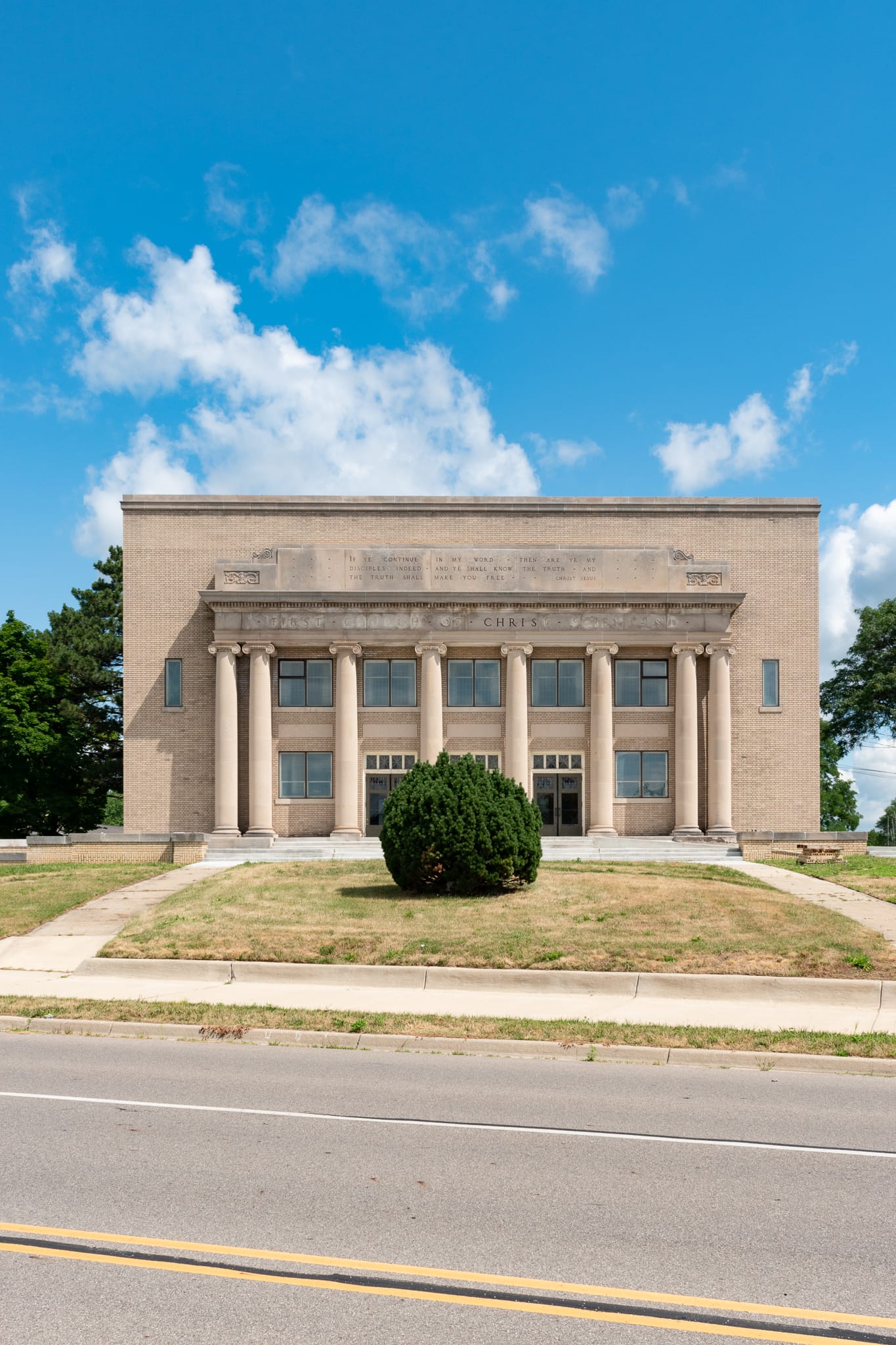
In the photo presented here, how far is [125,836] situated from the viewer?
112 ft

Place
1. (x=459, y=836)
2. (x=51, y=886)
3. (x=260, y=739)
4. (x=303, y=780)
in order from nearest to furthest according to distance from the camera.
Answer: (x=459, y=836)
(x=51, y=886)
(x=260, y=739)
(x=303, y=780)

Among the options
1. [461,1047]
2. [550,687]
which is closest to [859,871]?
[550,687]

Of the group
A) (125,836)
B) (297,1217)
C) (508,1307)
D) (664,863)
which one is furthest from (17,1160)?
(125,836)

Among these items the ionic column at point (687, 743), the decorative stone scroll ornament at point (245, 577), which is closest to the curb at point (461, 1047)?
the decorative stone scroll ornament at point (245, 577)

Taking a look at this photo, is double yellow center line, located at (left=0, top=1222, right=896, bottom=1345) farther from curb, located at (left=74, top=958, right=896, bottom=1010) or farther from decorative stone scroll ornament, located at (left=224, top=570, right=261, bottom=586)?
decorative stone scroll ornament, located at (left=224, top=570, right=261, bottom=586)

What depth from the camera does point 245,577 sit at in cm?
3794

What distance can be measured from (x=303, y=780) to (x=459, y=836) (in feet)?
61.0

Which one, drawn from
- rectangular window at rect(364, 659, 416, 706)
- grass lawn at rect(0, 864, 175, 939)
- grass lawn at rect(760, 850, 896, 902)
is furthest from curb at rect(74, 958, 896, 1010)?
rectangular window at rect(364, 659, 416, 706)

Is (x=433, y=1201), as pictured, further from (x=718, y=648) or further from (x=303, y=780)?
(x=718, y=648)

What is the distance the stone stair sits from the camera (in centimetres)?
3328

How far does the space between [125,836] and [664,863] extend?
18.2 m

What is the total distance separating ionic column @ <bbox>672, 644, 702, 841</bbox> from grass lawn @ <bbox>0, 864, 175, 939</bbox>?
61.7 feet

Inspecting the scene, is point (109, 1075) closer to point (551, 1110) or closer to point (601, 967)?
point (551, 1110)

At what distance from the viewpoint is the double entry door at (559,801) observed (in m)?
38.7
